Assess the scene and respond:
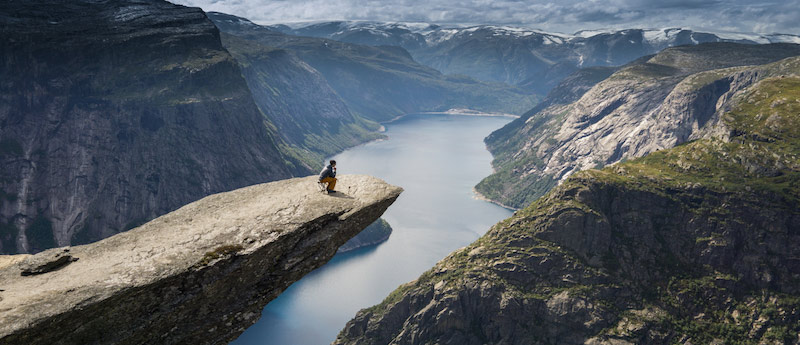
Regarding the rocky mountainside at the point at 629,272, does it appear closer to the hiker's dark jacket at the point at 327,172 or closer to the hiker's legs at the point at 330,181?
the hiker's legs at the point at 330,181

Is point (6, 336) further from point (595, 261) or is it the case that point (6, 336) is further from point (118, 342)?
point (595, 261)

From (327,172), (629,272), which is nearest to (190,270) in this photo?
(327,172)

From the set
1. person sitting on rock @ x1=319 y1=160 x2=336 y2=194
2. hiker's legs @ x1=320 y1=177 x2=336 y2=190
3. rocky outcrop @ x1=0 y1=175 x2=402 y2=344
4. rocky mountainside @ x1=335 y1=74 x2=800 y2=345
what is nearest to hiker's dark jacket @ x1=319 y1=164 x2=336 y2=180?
person sitting on rock @ x1=319 y1=160 x2=336 y2=194

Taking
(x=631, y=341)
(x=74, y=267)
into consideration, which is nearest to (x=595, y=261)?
(x=631, y=341)

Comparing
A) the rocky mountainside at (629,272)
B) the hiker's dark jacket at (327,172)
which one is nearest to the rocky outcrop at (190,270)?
the hiker's dark jacket at (327,172)

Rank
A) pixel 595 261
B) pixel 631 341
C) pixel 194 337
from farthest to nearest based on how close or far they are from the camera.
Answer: pixel 595 261 → pixel 631 341 → pixel 194 337
